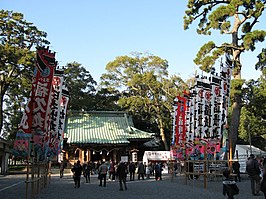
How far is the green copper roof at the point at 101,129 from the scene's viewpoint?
35812mm

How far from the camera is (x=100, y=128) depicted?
39062mm

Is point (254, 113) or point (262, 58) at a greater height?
point (262, 58)

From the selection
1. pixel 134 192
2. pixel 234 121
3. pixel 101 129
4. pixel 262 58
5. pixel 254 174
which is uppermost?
pixel 262 58

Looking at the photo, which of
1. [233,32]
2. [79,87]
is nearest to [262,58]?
[233,32]

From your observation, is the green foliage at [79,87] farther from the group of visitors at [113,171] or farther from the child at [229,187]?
the child at [229,187]

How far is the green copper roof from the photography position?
117 ft

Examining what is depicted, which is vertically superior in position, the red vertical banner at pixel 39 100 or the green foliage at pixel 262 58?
the green foliage at pixel 262 58

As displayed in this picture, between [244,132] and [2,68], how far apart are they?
93.8 ft

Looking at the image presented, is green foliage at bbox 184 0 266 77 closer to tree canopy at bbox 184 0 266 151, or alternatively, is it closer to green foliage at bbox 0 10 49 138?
tree canopy at bbox 184 0 266 151

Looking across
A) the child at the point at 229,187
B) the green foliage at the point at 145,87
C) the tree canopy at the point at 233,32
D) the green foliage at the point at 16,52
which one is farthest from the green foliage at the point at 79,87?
the child at the point at 229,187

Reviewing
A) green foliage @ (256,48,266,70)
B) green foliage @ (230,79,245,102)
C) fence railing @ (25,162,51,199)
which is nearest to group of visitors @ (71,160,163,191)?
fence railing @ (25,162,51,199)

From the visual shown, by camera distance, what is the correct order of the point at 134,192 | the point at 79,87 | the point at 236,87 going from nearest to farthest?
the point at 134,192 < the point at 236,87 < the point at 79,87

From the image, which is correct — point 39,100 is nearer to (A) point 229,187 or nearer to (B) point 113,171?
(A) point 229,187

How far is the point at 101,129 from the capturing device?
127ft
